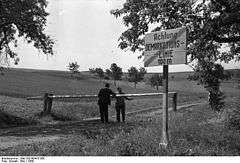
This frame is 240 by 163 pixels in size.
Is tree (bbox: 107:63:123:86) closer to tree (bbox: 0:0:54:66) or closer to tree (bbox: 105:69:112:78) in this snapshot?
tree (bbox: 105:69:112:78)

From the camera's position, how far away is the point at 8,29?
20500mm

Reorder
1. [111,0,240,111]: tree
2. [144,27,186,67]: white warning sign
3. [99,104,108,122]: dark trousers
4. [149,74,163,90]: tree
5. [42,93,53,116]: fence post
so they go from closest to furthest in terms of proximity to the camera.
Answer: [144,27,186,67]: white warning sign → [111,0,240,111]: tree → [99,104,108,122]: dark trousers → [42,93,53,116]: fence post → [149,74,163,90]: tree

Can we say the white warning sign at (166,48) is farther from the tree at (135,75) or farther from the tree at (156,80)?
the tree at (135,75)

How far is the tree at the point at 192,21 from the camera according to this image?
45.5 feet

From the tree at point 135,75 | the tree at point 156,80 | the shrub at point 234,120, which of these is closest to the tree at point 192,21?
the shrub at point 234,120

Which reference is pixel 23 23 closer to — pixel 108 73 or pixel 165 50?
pixel 165 50

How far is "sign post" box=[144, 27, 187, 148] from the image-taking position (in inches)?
362

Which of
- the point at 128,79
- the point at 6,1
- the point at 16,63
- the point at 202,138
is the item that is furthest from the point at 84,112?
the point at 128,79

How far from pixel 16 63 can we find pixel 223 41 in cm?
1117

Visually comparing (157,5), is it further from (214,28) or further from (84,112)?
(84,112)

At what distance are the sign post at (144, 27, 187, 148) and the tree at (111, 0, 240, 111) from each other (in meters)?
4.14

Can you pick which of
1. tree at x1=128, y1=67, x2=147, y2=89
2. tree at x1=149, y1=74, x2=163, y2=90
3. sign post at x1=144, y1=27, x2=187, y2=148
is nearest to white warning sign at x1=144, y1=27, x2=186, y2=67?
sign post at x1=144, y1=27, x2=187, y2=148

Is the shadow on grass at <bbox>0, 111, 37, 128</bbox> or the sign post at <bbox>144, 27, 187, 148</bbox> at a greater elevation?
the sign post at <bbox>144, 27, 187, 148</bbox>

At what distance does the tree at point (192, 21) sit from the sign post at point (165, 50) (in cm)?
414
